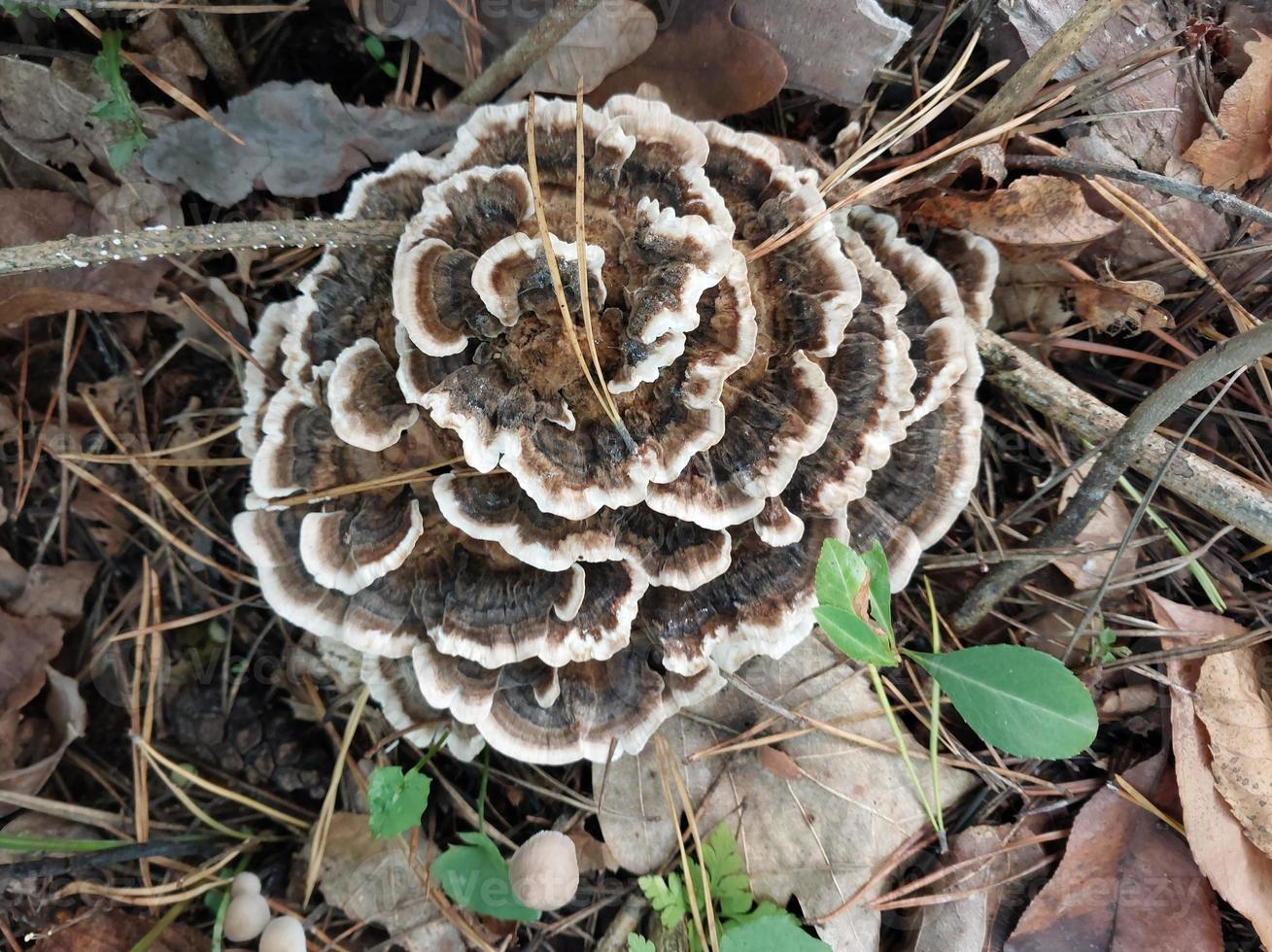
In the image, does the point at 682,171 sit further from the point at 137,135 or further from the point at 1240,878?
the point at 1240,878

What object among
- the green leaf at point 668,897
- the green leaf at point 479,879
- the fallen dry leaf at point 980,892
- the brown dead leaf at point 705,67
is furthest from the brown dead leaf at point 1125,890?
the brown dead leaf at point 705,67

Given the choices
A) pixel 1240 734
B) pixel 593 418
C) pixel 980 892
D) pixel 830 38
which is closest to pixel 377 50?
pixel 830 38

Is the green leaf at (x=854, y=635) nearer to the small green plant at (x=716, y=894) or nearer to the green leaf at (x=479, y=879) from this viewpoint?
A: the small green plant at (x=716, y=894)

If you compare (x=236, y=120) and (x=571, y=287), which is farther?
(x=236, y=120)

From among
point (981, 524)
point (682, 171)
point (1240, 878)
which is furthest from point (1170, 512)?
point (682, 171)

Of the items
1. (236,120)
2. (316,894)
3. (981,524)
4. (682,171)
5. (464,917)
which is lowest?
(316,894)
